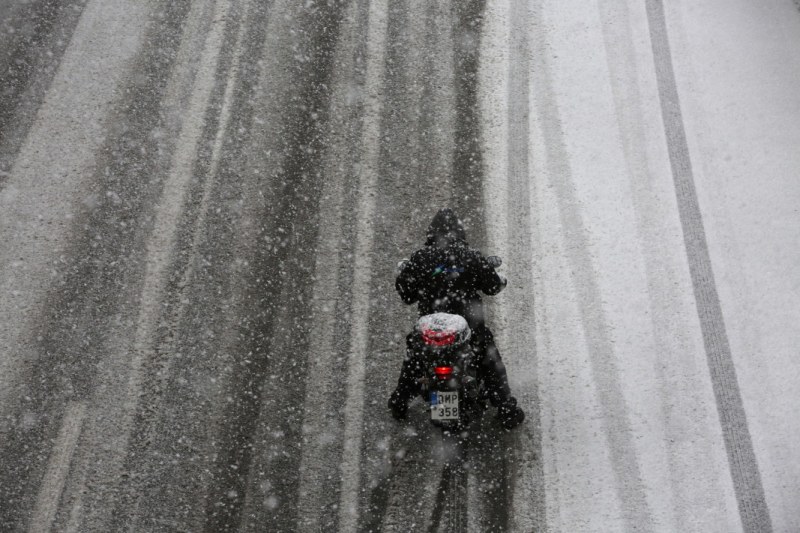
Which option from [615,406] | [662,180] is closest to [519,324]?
[615,406]

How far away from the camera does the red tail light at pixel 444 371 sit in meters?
6.29

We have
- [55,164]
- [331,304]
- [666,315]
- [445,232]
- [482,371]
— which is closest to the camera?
[445,232]

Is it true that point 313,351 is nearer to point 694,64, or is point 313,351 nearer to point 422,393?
point 422,393

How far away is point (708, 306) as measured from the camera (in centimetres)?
789

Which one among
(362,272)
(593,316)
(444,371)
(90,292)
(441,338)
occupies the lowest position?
(444,371)

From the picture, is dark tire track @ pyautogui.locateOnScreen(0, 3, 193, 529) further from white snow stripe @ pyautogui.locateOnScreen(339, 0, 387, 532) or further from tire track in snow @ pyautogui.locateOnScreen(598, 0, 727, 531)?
tire track in snow @ pyautogui.locateOnScreen(598, 0, 727, 531)

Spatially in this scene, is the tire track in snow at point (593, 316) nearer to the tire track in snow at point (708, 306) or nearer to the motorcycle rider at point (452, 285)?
the tire track in snow at point (708, 306)

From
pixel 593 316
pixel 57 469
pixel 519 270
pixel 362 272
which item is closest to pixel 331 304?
pixel 362 272

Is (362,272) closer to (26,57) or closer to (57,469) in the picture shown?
(57,469)

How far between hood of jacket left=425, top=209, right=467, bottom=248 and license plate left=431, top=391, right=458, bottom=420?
48.2 inches

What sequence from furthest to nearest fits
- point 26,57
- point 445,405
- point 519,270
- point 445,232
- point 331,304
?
point 26,57 → point 519,270 → point 331,304 → point 445,232 → point 445,405

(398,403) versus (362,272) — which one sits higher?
(362,272)

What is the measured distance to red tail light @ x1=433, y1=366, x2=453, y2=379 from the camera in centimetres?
629

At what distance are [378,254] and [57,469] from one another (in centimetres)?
355
